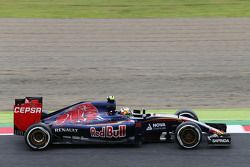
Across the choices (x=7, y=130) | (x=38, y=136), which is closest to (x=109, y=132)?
(x=38, y=136)

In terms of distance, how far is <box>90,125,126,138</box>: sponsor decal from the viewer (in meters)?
11.3

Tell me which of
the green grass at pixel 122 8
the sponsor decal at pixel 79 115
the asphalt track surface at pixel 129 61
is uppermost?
the green grass at pixel 122 8

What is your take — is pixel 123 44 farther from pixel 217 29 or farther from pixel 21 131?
pixel 21 131

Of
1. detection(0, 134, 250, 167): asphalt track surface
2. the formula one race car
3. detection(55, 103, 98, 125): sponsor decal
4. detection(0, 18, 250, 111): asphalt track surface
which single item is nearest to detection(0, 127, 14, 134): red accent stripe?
detection(0, 134, 250, 167): asphalt track surface

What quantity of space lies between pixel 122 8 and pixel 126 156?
1525 centimetres

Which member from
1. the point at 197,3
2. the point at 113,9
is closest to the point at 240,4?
the point at 197,3

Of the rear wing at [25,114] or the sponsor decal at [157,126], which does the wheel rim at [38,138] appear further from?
the sponsor decal at [157,126]

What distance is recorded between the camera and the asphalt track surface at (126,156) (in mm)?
10359

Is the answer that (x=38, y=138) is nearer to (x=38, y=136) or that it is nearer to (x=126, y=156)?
(x=38, y=136)

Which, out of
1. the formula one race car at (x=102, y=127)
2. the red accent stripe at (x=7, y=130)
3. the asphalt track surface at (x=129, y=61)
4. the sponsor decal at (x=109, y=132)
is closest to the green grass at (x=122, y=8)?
the asphalt track surface at (x=129, y=61)

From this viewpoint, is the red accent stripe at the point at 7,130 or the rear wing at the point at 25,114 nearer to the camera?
the rear wing at the point at 25,114

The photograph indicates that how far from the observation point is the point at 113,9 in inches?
999

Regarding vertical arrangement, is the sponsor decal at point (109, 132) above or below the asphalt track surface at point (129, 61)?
below

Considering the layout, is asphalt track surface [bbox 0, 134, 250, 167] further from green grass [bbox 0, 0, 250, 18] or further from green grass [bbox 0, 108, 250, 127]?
green grass [bbox 0, 0, 250, 18]
